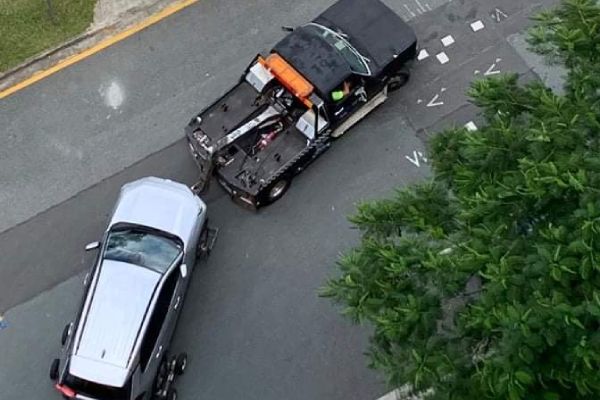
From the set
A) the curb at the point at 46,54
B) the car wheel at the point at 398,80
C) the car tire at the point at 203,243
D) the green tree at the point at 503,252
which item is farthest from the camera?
the curb at the point at 46,54

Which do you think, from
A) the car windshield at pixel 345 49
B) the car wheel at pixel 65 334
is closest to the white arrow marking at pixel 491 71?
the car windshield at pixel 345 49

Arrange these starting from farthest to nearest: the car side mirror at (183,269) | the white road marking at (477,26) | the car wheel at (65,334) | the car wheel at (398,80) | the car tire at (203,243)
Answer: the white road marking at (477,26)
the car wheel at (398,80)
the car tire at (203,243)
the car side mirror at (183,269)
the car wheel at (65,334)

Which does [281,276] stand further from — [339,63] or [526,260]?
[526,260]

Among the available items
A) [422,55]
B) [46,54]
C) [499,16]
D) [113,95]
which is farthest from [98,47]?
[499,16]

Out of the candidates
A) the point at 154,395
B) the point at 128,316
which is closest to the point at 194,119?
the point at 128,316

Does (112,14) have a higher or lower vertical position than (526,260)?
higher

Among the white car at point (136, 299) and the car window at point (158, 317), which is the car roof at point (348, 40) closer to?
the white car at point (136, 299)

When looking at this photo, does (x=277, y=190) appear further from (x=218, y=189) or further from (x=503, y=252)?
(x=503, y=252)
